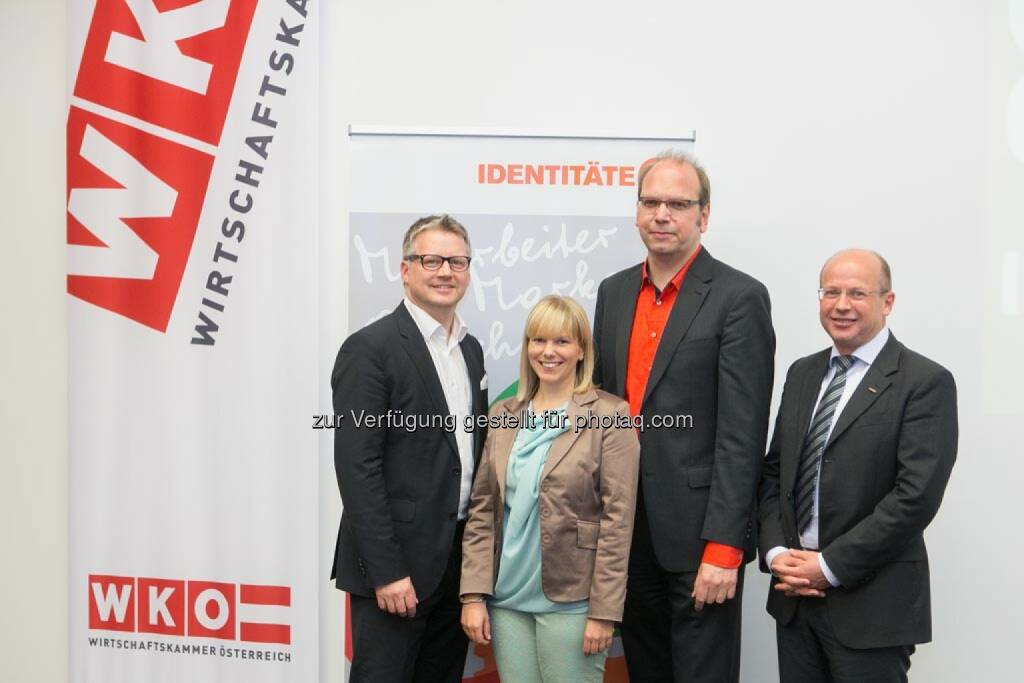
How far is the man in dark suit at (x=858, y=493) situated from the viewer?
2.08 meters

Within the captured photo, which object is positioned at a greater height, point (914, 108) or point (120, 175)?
point (914, 108)

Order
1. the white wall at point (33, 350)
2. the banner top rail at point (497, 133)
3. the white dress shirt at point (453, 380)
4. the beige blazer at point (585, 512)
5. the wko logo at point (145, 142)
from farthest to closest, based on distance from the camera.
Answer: the white wall at point (33, 350), the wko logo at point (145, 142), the banner top rail at point (497, 133), the white dress shirt at point (453, 380), the beige blazer at point (585, 512)

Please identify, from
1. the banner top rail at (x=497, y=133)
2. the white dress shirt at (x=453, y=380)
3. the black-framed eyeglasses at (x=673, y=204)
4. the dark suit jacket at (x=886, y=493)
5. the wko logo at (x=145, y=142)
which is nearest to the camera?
the dark suit jacket at (x=886, y=493)

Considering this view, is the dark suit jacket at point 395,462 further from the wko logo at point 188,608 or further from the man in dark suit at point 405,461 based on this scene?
the wko logo at point 188,608

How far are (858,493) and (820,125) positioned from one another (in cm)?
142

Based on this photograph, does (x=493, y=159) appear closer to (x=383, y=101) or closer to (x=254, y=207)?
(x=383, y=101)

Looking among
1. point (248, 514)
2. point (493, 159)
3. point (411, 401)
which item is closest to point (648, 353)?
point (411, 401)

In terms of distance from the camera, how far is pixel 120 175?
10.1 feet

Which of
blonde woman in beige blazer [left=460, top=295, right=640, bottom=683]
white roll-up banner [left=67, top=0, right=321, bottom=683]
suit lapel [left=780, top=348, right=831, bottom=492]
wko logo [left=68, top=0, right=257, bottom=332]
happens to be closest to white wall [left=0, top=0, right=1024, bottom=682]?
white roll-up banner [left=67, top=0, right=321, bottom=683]

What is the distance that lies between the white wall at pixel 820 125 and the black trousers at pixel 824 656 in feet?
2.56

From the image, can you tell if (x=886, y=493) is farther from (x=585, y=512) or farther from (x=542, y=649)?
(x=542, y=649)

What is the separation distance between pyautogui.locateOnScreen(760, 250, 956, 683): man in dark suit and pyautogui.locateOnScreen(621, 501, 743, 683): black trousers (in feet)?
0.50

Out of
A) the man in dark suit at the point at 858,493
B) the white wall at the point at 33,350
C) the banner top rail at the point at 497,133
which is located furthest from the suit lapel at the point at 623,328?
the white wall at the point at 33,350

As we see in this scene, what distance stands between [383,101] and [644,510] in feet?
5.64
